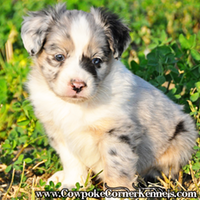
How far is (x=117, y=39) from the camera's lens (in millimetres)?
3404

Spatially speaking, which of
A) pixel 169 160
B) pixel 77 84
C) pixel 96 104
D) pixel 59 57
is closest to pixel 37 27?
pixel 59 57

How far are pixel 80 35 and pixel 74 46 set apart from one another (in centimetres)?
12

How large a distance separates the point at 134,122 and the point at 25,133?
1.73m

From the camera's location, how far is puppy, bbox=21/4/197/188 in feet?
10.5

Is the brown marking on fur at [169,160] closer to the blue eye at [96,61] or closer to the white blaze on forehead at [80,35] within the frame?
the blue eye at [96,61]

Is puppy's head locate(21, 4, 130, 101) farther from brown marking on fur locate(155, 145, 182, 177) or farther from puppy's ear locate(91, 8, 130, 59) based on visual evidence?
brown marking on fur locate(155, 145, 182, 177)

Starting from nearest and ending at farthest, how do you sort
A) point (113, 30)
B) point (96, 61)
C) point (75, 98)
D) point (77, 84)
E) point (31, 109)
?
point (77, 84)
point (75, 98)
point (96, 61)
point (113, 30)
point (31, 109)

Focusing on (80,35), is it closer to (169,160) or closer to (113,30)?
(113,30)

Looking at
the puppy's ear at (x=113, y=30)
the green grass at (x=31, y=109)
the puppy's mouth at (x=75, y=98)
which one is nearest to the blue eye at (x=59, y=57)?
the puppy's mouth at (x=75, y=98)

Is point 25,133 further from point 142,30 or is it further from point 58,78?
point 142,30

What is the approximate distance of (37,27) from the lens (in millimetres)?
3381

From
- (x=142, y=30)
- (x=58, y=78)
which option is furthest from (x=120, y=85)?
(x=142, y=30)

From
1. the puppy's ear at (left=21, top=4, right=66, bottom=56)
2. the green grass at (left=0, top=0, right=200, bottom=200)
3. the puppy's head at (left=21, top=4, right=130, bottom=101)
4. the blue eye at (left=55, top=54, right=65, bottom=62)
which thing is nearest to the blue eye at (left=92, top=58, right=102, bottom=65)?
the puppy's head at (left=21, top=4, right=130, bottom=101)

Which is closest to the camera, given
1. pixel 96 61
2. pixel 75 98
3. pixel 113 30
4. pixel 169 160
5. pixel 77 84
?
pixel 77 84
